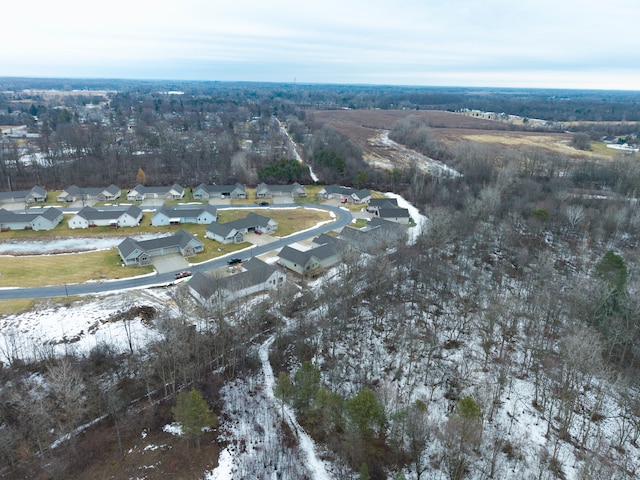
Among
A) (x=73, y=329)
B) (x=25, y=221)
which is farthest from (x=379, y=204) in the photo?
(x=25, y=221)

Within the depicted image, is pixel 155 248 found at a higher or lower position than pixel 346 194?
lower

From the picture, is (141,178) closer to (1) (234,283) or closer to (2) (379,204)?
(2) (379,204)

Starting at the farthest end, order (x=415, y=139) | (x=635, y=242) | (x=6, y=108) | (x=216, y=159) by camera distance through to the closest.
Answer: (x=6, y=108)
(x=415, y=139)
(x=216, y=159)
(x=635, y=242)

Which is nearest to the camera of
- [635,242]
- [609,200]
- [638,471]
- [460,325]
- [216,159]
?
[638,471]

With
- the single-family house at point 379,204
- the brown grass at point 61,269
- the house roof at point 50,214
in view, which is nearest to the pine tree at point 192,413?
the brown grass at point 61,269

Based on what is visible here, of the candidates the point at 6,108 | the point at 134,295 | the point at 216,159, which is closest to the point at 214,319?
the point at 134,295

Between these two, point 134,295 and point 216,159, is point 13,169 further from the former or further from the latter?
point 134,295

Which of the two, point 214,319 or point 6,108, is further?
point 6,108
